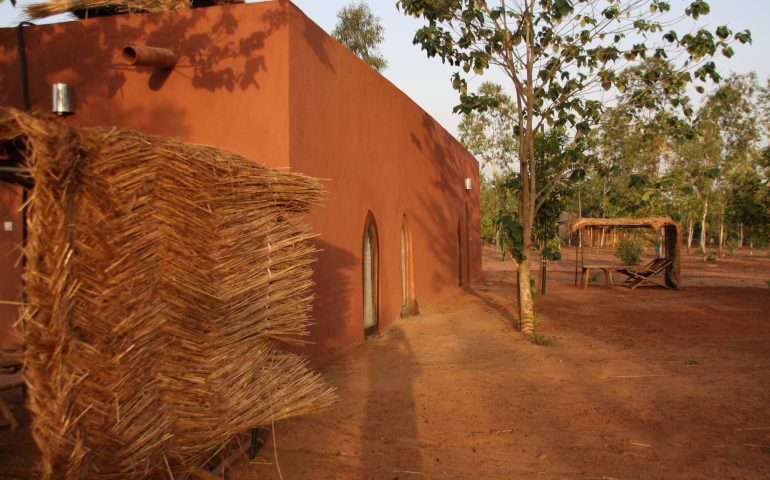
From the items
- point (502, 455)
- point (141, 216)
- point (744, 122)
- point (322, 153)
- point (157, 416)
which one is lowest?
point (502, 455)

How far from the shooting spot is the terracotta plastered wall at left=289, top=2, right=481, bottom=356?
791 centimetres

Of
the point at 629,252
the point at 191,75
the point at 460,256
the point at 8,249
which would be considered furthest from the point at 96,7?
the point at 629,252

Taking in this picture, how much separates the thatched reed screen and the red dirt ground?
111 cm

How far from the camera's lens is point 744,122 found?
33.8m

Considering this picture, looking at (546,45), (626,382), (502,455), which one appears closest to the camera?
(502,455)

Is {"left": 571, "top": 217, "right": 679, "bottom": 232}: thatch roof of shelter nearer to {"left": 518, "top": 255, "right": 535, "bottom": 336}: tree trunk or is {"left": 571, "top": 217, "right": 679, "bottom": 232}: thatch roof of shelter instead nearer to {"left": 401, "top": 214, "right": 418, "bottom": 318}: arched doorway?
{"left": 401, "top": 214, "right": 418, "bottom": 318}: arched doorway

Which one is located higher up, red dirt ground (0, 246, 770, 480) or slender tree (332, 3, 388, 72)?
slender tree (332, 3, 388, 72)

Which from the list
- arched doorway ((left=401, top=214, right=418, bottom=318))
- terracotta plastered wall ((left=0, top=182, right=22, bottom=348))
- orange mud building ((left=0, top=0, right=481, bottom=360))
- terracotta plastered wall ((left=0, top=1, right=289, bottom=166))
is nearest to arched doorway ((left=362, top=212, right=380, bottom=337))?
orange mud building ((left=0, top=0, right=481, bottom=360))

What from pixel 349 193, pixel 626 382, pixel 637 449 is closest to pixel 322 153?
pixel 349 193

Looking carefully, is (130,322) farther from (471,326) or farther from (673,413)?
(471,326)

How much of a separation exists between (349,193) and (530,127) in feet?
10.8

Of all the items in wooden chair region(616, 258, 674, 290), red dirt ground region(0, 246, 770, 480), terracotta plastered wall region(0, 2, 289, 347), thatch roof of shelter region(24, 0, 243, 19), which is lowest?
red dirt ground region(0, 246, 770, 480)

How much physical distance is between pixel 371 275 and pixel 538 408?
15.4ft

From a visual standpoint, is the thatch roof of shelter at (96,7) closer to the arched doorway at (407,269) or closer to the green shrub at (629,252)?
the arched doorway at (407,269)
